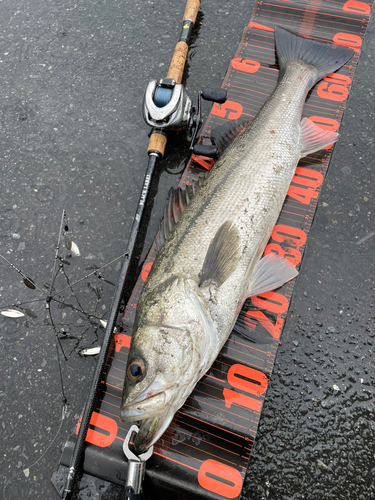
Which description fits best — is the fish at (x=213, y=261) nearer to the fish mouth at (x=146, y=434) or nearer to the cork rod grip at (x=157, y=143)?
the fish mouth at (x=146, y=434)

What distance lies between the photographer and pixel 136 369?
2.14 m

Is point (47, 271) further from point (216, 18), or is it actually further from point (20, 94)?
point (216, 18)

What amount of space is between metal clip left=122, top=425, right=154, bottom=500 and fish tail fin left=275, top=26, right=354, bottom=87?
360 cm

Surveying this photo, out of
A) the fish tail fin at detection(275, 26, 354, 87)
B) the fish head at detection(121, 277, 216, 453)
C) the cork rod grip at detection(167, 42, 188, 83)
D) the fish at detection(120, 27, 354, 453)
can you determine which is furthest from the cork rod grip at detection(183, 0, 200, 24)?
the fish head at detection(121, 277, 216, 453)

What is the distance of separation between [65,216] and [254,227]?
6.12 feet

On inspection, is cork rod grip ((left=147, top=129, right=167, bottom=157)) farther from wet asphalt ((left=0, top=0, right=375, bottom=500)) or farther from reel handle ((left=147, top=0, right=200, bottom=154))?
wet asphalt ((left=0, top=0, right=375, bottom=500))

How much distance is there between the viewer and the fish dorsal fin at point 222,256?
2492 millimetres

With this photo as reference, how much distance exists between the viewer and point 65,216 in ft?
11.2

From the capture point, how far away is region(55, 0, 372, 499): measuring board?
8.15ft

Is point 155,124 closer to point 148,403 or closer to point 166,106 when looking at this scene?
point 166,106

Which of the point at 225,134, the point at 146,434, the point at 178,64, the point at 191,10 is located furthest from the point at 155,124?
the point at 146,434

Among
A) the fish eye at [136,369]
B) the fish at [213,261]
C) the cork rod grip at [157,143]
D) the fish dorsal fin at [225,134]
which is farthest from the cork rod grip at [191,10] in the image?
the fish eye at [136,369]

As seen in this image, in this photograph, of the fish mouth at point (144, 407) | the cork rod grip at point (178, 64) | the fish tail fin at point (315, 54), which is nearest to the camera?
the fish mouth at point (144, 407)

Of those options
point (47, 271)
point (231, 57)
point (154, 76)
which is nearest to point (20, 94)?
point (154, 76)
